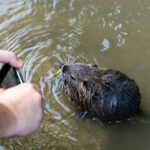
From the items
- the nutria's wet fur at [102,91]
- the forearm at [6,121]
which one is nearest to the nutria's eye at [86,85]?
the nutria's wet fur at [102,91]

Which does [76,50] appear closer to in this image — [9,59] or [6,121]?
[9,59]

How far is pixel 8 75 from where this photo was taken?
211cm

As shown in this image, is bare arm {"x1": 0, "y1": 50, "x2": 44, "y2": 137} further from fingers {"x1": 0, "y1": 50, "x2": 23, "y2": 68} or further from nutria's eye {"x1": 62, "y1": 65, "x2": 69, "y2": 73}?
nutria's eye {"x1": 62, "y1": 65, "x2": 69, "y2": 73}

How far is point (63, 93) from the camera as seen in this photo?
11.4 ft

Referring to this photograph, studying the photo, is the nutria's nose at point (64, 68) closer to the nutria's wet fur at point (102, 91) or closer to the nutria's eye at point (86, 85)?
the nutria's wet fur at point (102, 91)

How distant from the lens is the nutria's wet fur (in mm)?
2893

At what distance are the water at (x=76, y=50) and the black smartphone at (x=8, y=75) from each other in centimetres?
111

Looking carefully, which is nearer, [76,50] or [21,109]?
[21,109]

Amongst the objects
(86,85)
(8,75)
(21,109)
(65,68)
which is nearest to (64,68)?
(65,68)

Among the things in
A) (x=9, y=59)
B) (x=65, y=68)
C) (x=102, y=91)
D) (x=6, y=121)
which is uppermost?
(x=9, y=59)

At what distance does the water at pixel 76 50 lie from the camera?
304cm

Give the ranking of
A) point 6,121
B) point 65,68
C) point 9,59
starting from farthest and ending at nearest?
point 65,68
point 9,59
point 6,121

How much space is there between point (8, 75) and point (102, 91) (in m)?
1.23

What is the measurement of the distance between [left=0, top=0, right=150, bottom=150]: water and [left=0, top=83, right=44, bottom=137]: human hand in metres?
1.47
